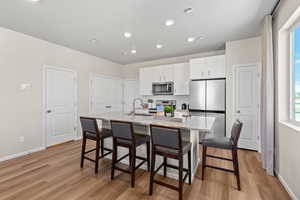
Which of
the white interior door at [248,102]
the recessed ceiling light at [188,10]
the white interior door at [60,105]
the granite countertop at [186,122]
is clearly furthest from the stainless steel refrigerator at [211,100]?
the white interior door at [60,105]

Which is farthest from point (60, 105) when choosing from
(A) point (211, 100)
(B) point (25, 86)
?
(A) point (211, 100)

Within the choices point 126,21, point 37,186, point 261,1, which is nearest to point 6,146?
point 37,186

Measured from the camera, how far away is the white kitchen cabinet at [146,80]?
5117mm

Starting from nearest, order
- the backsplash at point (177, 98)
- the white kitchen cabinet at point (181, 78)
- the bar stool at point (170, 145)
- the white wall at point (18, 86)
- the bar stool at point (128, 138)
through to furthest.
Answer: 1. the bar stool at point (170, 145)
2. the bar stool at point (128, 138)
3. the white wall at point (18, 86)
4. the white kitchen cabinet at point (181, 78)
5. the backsplash at point (177, 98)

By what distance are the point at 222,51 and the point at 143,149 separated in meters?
3.57

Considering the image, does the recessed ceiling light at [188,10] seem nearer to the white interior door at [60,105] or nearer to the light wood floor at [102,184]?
the light wood floor at [102,184]

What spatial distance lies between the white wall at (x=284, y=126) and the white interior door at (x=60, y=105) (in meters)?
4.74

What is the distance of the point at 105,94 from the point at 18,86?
2.52 meters

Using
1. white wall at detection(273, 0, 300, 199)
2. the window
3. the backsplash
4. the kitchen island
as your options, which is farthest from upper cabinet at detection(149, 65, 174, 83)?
the window

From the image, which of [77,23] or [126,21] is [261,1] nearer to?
[126,21]

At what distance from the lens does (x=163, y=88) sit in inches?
191

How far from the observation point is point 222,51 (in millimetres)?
4184

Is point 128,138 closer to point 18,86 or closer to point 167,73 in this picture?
point 18,86

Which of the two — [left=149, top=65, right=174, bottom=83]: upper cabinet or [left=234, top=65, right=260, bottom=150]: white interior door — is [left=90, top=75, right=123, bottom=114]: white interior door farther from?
[left=234, top=65, right=260, bottom=150]: white interior door
